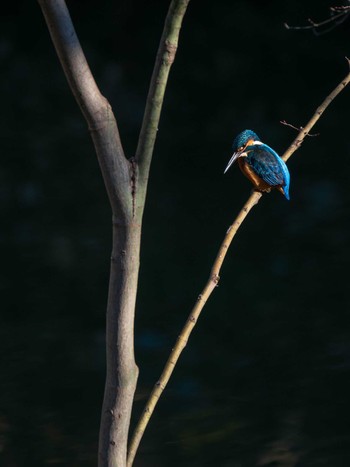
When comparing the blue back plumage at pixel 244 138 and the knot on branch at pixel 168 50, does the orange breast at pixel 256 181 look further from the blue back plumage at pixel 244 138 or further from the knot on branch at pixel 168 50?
the knot on branch at pixel 168 50

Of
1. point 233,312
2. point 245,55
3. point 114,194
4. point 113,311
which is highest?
point 114,194

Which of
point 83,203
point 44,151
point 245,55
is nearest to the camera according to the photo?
point 83,203

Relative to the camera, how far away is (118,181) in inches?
61.5

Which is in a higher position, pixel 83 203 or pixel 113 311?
pixel 113 311

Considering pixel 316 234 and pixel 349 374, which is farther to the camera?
pixel 316 234

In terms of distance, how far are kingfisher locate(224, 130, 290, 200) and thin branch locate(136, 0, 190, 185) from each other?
56 centimetres

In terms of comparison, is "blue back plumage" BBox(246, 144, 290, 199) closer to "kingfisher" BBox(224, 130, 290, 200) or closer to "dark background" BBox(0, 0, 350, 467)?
"kingfisher" BBox(224, 130, 290, 200)

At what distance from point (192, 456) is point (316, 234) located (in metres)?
1.48

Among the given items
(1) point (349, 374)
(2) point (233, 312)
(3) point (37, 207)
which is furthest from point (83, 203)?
(1) point (349, 374)

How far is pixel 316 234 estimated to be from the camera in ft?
14.6

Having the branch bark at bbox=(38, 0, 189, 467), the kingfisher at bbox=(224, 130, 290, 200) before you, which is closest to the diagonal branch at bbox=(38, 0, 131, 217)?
the branch bark at bbox=(38, 0, 189, 467)

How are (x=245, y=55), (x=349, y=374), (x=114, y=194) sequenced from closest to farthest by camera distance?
(x=114, y=194) → (x=349, y=374) → (x=245, y=55)

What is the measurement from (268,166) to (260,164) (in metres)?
0.02

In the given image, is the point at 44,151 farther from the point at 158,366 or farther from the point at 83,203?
the point at 158,366
